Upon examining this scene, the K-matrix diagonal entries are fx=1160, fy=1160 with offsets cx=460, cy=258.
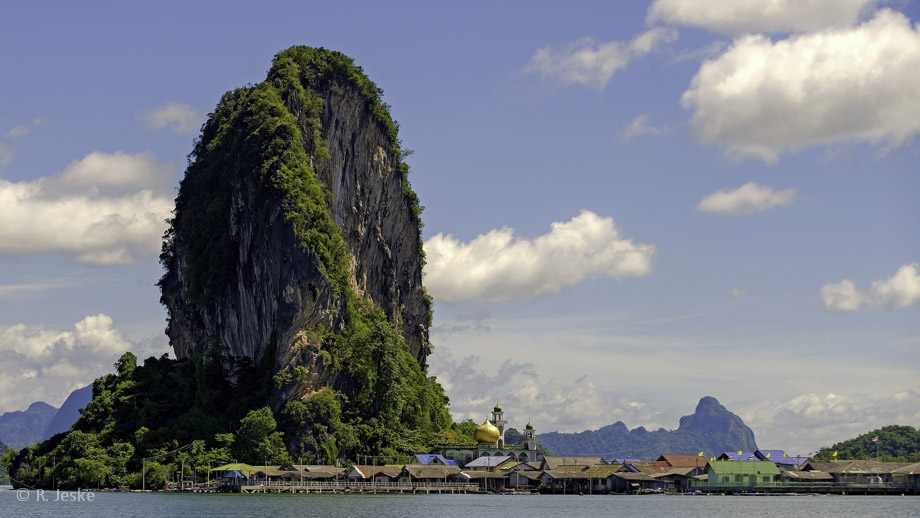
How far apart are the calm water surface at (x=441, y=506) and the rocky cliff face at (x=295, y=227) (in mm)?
17386

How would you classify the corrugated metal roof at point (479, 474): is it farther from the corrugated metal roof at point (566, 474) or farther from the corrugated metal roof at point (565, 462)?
the corrugated metal roof at point (565, 462)

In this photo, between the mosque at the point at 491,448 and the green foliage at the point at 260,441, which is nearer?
the green foliage at the point at 260,441

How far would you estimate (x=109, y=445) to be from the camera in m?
90.2

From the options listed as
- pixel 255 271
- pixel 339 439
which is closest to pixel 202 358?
pixel 255 271

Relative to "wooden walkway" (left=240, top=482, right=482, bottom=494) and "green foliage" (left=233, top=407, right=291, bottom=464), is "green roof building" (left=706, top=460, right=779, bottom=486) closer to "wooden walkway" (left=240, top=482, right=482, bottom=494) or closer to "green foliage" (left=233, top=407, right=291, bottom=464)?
"wooden walkway" (left=240, top=482, right=482, bottom=494)

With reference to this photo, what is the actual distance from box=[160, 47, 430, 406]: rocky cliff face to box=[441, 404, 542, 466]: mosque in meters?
13.6

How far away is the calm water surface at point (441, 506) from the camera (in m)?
60.9

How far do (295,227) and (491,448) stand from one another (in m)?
26.7

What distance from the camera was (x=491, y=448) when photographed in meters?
102

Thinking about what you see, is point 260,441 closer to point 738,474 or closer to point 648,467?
point 648,467

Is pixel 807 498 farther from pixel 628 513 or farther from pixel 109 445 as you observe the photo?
pixel 109 445

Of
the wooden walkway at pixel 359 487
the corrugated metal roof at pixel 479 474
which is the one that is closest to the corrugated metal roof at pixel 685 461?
the corrugated metal roof at pixel 479 474

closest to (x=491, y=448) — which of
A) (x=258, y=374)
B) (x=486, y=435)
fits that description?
A: (x=486, y=435)

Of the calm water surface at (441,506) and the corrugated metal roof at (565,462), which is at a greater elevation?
the corrugated metal roof at (565,462)
